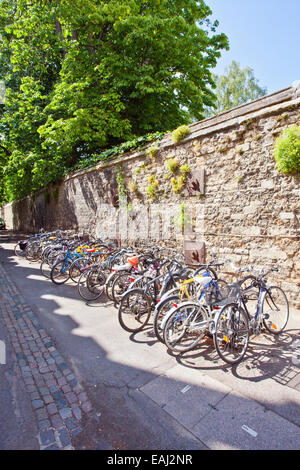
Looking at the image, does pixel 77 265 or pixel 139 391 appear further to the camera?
pixel 77 265

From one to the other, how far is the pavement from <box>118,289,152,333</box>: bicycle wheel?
151 millimetres

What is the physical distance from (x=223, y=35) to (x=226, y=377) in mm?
16009

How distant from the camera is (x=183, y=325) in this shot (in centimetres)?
344

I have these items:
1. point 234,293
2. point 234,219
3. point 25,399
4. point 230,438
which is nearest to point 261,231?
point 234,219

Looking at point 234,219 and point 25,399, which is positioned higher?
point 234,219

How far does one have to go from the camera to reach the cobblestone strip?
230 centimetres

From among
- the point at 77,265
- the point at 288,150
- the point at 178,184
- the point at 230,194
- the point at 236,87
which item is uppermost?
the point at 236,87

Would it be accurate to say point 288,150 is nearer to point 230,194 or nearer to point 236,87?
point 230,194

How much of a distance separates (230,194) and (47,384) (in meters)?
5.01

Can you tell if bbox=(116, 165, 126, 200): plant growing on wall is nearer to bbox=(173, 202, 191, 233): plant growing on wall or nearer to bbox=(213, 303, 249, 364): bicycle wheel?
bbox=(173, 202, 191, 233): plant growing on wall

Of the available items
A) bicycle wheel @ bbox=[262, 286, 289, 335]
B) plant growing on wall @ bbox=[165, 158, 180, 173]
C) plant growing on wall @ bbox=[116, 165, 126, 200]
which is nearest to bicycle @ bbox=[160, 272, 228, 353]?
bicycle wheel @ bbox=[262, 286, 289, 335]

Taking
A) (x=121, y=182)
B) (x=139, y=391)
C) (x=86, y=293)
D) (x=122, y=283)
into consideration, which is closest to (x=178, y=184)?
(x=121, y=182)

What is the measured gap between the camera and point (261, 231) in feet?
17.4

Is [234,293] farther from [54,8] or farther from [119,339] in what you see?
[54,8]
